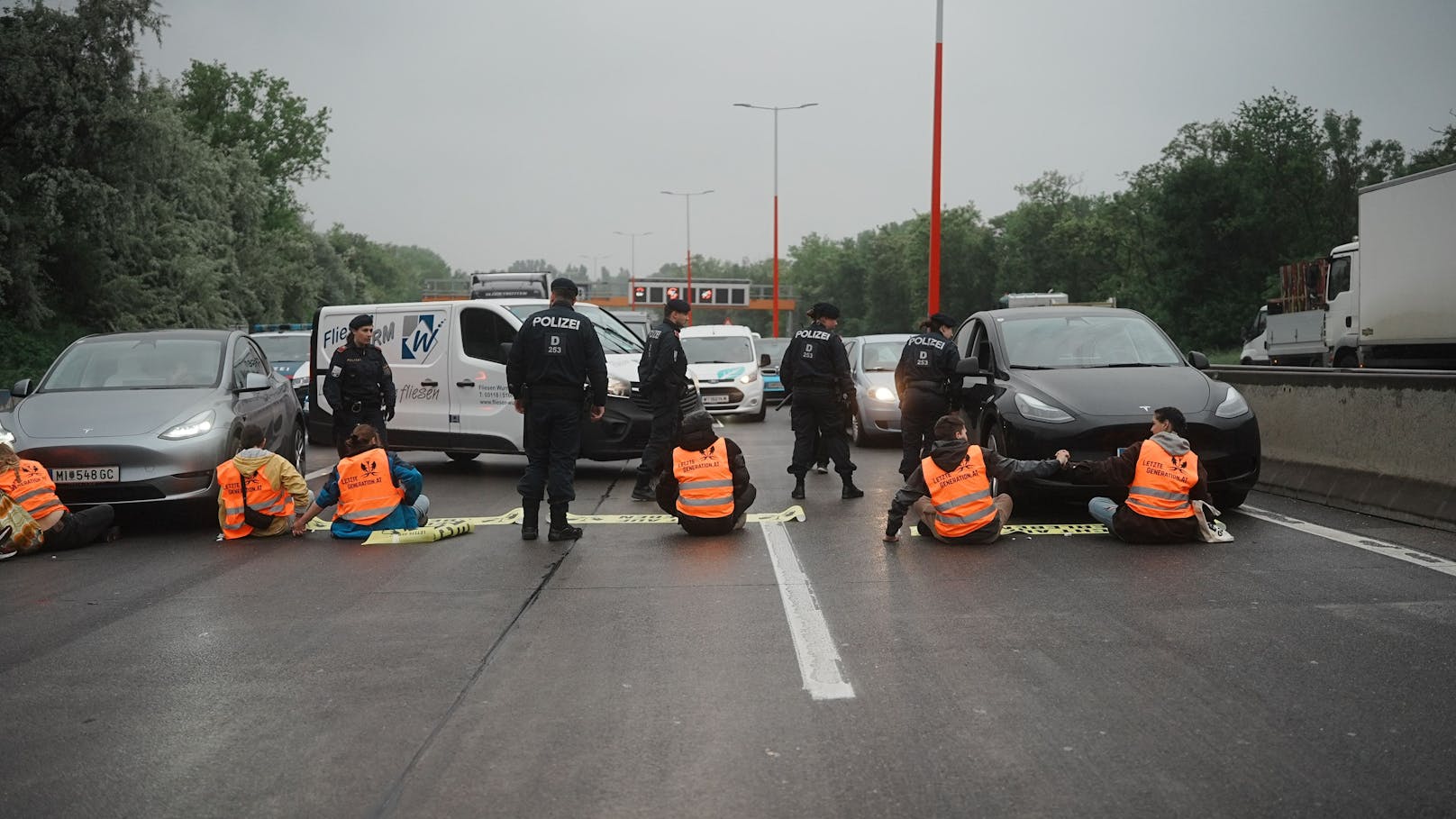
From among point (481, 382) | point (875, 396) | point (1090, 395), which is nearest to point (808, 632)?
point (1090, 395)

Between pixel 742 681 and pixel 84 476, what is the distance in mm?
6478

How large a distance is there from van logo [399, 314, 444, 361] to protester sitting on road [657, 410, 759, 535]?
5.90 meters

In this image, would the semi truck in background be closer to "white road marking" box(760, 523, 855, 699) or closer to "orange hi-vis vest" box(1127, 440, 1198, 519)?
"orange hi-vis vest" box(1127, 440, 1198, 519)

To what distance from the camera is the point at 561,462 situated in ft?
30.8

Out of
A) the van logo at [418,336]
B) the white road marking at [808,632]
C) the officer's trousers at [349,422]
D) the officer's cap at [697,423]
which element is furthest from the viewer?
the van logo at [418,336]

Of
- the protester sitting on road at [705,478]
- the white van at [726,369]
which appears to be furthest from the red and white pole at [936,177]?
the protester sitting on road at [705,478]

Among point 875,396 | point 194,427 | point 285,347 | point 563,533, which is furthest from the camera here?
point 285,347

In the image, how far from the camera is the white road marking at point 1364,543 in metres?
7.65

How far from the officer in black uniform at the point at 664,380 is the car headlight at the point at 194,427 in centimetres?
358

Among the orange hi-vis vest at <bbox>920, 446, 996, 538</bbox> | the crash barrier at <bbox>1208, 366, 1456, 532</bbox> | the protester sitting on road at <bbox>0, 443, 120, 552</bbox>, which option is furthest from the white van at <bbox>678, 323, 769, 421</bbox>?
the orange hi-vis vest at <bbox>920, 446, 996, 538</bbox>

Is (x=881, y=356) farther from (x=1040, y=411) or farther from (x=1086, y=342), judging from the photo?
(x=1040, y=411)

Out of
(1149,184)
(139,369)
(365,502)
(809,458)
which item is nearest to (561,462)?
(365,502)

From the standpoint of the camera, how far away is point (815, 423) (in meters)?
11.9

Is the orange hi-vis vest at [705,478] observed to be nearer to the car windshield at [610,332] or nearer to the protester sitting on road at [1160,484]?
the protester sitting on road at [1160,484]
